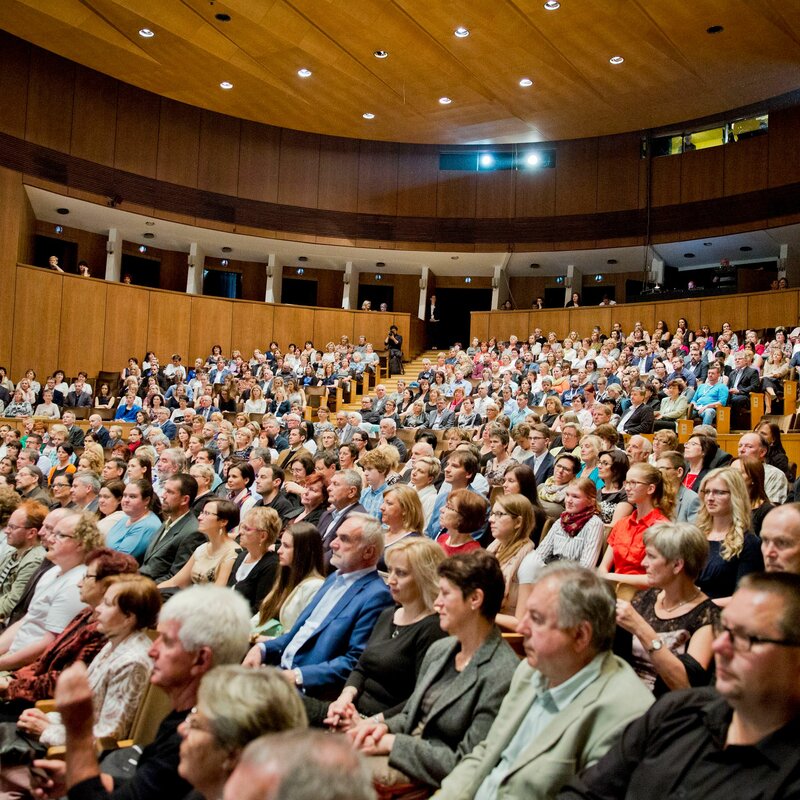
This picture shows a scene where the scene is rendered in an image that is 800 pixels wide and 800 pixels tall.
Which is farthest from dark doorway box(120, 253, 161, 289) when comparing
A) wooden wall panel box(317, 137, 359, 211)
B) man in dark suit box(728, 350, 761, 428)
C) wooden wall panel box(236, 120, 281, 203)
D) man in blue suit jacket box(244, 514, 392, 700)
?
man in blue suit jacket box(244, 514, 392, 700)

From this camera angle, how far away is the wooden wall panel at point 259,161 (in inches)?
545

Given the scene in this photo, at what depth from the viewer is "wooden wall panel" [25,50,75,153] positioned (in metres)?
11.3

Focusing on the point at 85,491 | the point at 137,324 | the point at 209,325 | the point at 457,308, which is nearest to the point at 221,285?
the point at 209,325

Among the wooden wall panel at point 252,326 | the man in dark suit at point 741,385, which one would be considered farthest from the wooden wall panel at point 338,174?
the man in dark suit at point 741,385

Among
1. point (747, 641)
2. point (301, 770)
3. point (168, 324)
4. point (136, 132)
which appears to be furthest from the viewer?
point (168, 324)

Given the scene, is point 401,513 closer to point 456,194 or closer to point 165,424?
point 165,424

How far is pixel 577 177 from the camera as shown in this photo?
46.5 feet

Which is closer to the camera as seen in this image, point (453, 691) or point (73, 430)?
point (453, 691)

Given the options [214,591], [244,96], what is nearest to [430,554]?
[214,591]

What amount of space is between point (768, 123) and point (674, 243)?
2.17m

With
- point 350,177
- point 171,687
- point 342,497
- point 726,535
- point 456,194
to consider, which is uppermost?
point 350,177

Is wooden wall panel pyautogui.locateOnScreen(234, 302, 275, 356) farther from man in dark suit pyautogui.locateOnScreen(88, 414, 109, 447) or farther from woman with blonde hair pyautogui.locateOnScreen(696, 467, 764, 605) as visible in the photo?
woman with blonde hair pyautogui.locateOnScreen(696, 467, 764, 605)

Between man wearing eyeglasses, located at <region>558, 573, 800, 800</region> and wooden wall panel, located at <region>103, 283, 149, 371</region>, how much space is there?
1210 centimetres

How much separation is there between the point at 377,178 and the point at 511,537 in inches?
496
